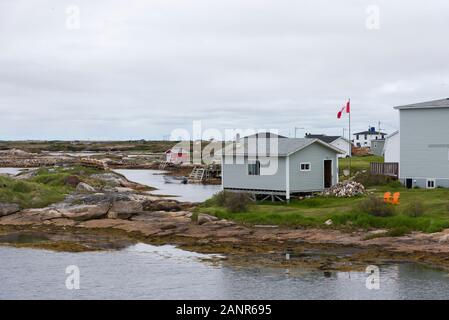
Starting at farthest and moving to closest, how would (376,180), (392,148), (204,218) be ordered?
(392,148) < (376,180) < (204,218)

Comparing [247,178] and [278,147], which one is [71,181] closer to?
[247,178]

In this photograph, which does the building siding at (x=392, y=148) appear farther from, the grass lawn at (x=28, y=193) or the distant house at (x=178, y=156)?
the distant house at (x=178, y=156)

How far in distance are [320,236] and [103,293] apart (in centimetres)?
1240

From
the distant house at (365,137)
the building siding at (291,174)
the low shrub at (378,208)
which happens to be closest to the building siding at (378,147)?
the distant house at (365,137)

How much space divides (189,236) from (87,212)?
30.1ft

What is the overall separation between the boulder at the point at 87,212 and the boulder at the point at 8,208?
4.02m

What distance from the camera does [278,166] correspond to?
43.2 m

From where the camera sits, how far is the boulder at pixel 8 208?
46.3 meters

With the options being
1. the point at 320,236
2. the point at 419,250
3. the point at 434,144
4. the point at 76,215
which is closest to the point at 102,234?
the point at 76,215

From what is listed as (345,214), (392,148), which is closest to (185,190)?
(392,148)

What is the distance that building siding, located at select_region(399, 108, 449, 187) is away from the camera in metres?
44.3

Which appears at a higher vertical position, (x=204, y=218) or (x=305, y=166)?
(x=305, y=166)

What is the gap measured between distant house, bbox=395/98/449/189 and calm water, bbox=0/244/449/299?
1662cm

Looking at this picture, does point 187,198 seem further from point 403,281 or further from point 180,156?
point 180,156
